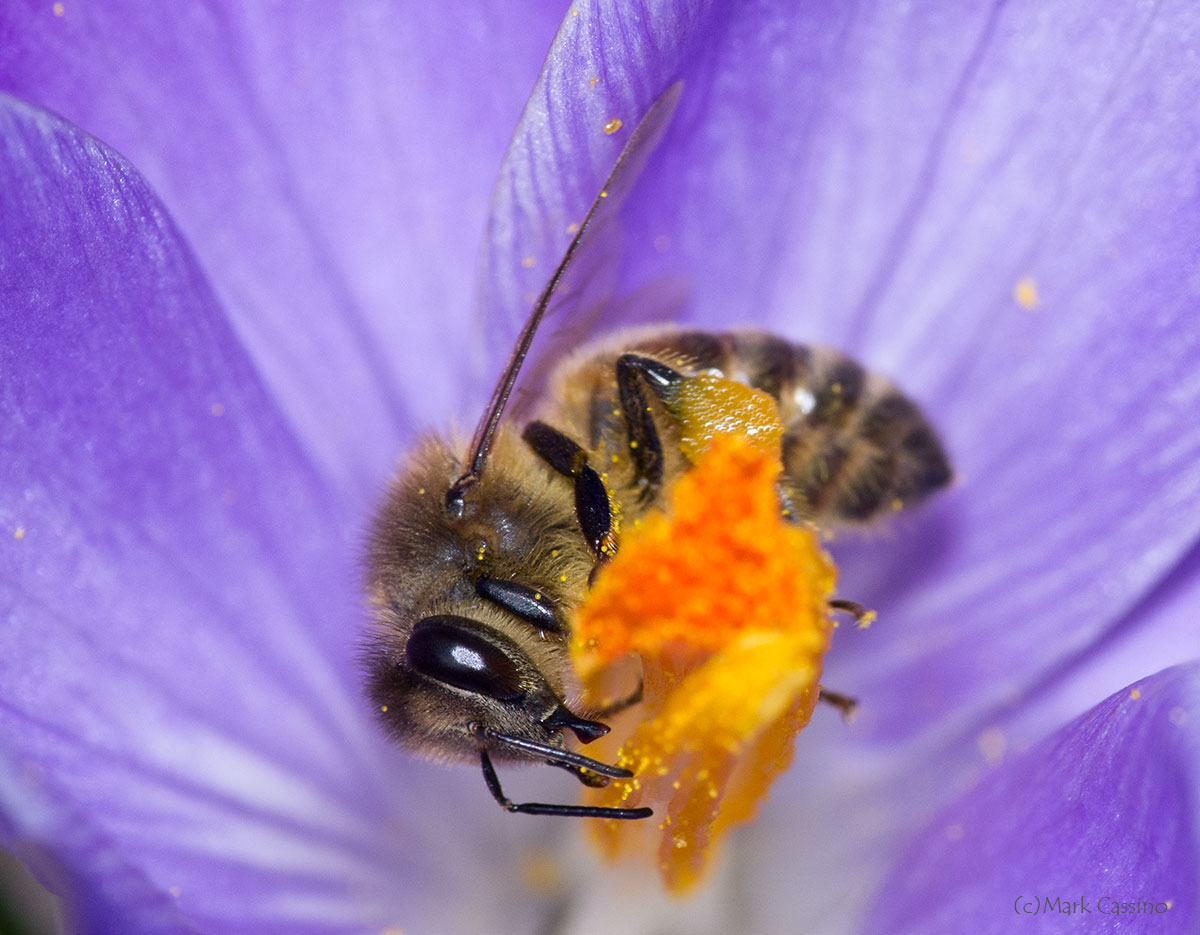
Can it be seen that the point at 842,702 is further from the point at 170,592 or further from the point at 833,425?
the point at 170,592

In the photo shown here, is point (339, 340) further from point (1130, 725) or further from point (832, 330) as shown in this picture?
point (1130, 725)

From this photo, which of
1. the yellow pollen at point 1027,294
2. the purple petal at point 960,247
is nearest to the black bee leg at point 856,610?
the purple petal at point 960,247

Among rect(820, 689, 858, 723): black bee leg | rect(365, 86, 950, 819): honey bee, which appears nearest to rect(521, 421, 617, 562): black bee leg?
rect(365, 86, 950, 819): honey bee

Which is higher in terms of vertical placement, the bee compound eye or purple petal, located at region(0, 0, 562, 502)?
purple petal, located at region(0, 0, 562, 502)

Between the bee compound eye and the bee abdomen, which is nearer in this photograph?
the bee compound eye

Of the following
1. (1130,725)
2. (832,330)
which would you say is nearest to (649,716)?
(1130,725)

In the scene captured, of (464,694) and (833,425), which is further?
(833,425)

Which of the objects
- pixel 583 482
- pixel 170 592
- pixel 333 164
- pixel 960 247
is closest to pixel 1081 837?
pixel 583 482

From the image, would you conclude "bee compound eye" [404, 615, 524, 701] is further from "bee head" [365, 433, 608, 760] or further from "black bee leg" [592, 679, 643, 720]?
"black bee leg" [592, 679, 643, 720]
